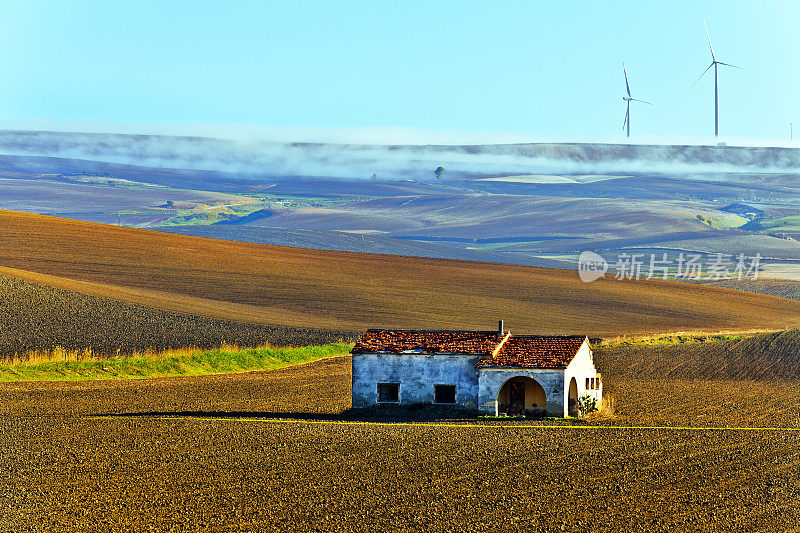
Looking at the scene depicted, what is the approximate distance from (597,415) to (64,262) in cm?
6100

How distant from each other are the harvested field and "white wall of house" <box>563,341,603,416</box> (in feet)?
84.0

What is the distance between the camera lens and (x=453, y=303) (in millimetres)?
84062

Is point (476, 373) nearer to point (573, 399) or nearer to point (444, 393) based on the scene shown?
point (444, 393)

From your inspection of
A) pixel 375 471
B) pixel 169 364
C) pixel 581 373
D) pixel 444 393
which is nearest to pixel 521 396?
pixel 581 373

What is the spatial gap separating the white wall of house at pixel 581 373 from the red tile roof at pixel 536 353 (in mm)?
321

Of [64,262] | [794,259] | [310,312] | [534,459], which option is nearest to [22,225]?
[64,262]

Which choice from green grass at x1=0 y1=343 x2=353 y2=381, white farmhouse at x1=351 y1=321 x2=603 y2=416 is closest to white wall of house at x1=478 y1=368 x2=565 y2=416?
white farmhouse at x1=351 y1=321 x2=603 y2=416

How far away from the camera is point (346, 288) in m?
88.8

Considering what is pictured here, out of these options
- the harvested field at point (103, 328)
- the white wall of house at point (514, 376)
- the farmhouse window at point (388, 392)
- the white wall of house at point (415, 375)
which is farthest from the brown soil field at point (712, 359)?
the farmhouse window at point (388, 392)

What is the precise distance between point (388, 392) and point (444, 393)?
208 centimetres

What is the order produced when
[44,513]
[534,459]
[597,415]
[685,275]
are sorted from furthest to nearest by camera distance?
Answer: 1. [685,275]
2. [597,415]
3. [534,459]
4. [44,513]

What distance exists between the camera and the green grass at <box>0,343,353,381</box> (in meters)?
49.8

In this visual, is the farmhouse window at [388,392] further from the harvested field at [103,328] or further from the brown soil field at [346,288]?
the brown soil field at [346,288]

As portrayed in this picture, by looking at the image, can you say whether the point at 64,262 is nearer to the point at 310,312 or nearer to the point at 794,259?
the point at 310,312
